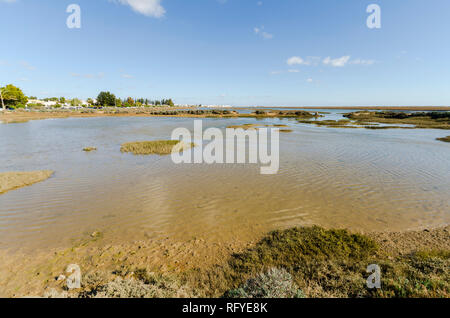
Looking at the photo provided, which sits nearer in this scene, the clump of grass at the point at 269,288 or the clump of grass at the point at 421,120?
the clump of grass at the point at 269,288

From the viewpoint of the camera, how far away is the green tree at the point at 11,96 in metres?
91.4

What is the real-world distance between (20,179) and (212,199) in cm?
1302

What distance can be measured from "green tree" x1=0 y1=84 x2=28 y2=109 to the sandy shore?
4784 inches

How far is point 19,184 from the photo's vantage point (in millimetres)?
11789

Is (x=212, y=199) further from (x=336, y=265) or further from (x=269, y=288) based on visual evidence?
(x=336, y=265)

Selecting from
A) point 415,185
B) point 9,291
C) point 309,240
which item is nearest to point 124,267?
point 9,291

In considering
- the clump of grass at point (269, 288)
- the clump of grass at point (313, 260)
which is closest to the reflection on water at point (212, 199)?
the clump of grass at point (313, 260)

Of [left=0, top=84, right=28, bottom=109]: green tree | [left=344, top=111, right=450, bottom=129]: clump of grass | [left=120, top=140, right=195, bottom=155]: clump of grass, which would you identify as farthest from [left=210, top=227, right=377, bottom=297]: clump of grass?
[left=0, top=84, right=28, bottom=109]: green tree

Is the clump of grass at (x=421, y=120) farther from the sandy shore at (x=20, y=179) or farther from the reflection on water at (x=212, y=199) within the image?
the sandy shore at (x=20, y=179)

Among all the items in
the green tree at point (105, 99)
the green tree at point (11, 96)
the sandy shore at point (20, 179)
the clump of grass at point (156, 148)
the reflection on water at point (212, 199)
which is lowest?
the reflection on water at point (212, 199)

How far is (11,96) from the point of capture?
306ft

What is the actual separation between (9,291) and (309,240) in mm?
8896

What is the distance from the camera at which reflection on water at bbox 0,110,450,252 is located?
7.96 m

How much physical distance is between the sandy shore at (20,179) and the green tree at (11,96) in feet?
399
